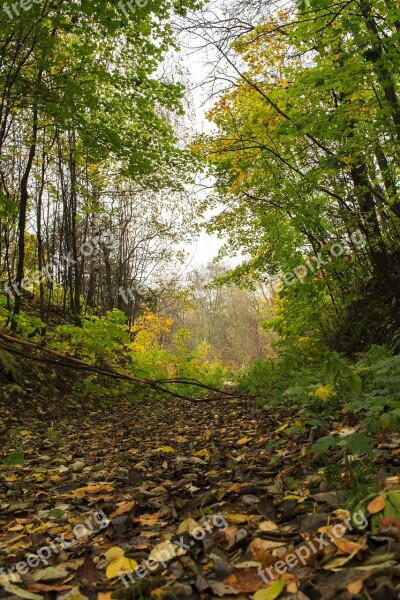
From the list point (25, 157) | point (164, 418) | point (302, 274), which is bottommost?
point (164, 418)

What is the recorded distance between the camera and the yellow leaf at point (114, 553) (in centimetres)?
162

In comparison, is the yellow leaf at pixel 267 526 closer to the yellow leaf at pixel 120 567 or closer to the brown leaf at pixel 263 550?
the brown leaf at pixel 263 550

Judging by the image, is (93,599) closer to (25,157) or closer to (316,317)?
(316,317)

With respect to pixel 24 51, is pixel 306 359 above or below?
below

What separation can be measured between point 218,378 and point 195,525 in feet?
37.9

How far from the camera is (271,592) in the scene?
3.92 ft

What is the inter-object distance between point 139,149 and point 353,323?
5.37 meters

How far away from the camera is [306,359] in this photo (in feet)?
26.5

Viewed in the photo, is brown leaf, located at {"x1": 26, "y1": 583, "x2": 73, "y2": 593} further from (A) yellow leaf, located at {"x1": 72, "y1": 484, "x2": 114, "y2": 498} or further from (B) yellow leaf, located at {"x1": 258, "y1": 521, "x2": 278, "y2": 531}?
(A) yellow leaf, located at {"x1": 72, "y1": 484, "x2": 114, "y2": 498}

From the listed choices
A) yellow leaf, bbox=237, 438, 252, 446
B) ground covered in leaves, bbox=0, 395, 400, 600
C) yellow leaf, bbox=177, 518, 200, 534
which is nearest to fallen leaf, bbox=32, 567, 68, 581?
ground covered in leaves, bbox=0, 395, 400, 600

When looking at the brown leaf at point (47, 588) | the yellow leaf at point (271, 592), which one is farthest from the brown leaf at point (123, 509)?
the yellow leaf at point (271, 592)

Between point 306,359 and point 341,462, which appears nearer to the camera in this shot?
point 341,462


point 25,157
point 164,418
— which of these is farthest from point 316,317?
point 25,157

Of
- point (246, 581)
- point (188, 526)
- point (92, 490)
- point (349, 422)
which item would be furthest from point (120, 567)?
point (349, 422)
